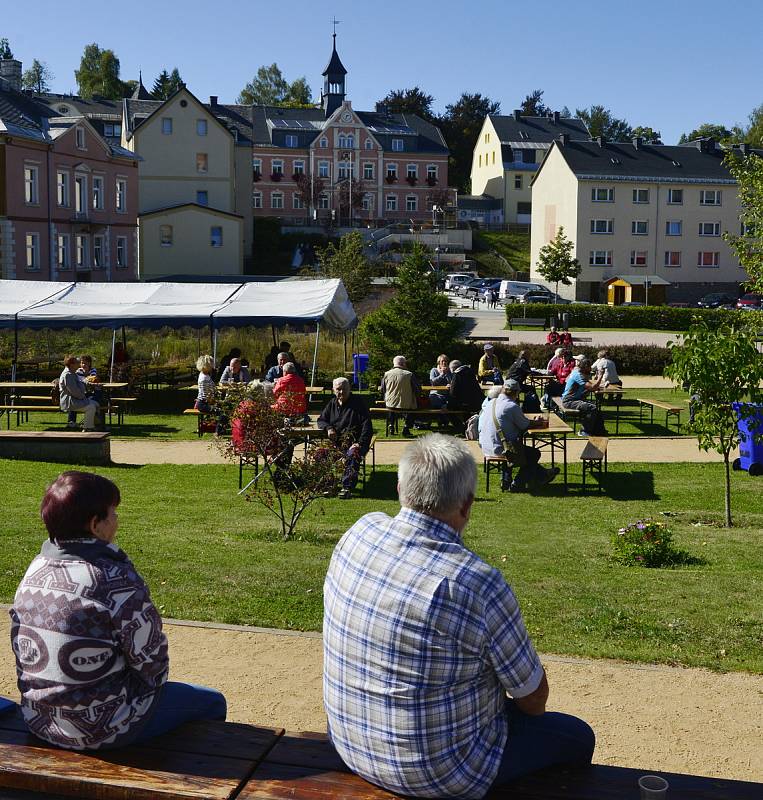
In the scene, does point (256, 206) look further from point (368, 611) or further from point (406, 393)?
point (368, 611)

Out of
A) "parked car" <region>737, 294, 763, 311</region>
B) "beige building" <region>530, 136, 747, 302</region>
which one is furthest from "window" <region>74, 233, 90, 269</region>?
"parked car" <region>737, 294, 763, 311</region>

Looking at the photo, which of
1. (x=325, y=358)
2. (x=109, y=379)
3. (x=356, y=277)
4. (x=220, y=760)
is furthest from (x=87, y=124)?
(x=220, y=760)

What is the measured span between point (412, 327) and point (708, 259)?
50151mm

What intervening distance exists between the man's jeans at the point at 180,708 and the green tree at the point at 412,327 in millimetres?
21102

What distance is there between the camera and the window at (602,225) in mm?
68125

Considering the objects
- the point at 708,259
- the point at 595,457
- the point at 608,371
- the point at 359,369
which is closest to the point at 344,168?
the point at 708,259

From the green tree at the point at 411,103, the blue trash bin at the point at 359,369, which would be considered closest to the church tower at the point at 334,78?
the green tree at the point at 411,103

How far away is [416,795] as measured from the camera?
331 centimetres

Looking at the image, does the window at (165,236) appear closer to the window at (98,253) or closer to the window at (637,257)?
the window at (98,253)

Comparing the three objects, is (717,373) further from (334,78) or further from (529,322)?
(334,78)

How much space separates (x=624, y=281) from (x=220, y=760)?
6333 centimetres

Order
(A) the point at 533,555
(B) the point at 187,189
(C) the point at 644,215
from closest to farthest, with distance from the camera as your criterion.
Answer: (A) the point at 533,555, (B) the point at 187,189, (C) the point at 644,215

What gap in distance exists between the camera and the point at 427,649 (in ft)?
A: 10.6

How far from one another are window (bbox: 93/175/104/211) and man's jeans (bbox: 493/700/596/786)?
50410mm
